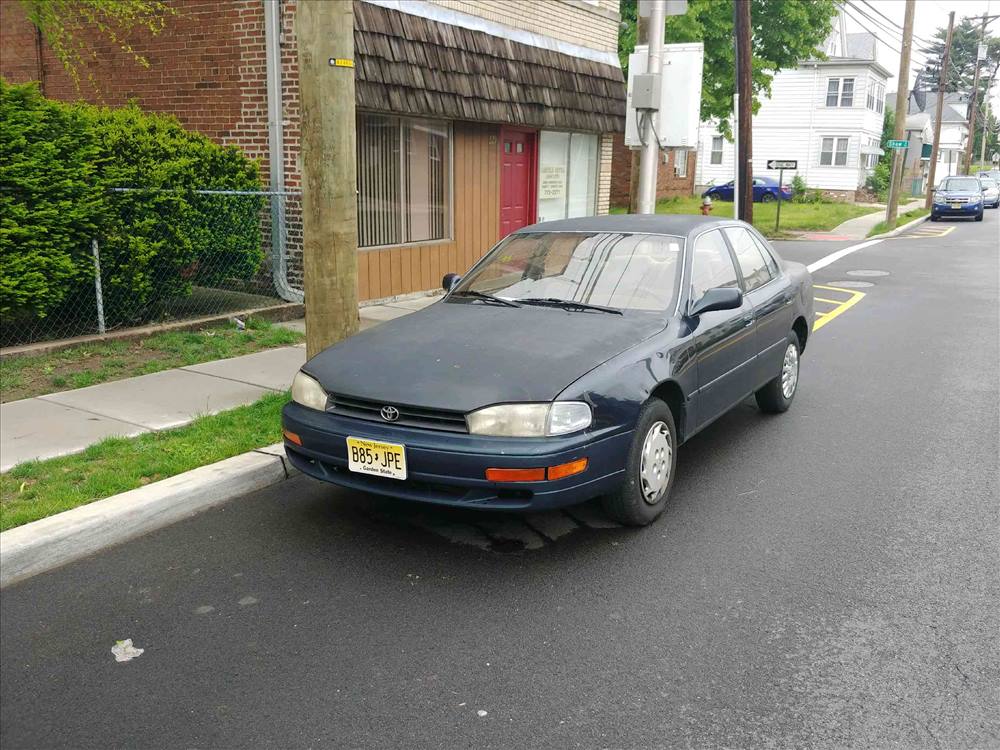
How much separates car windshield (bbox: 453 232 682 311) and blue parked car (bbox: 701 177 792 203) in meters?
36.5

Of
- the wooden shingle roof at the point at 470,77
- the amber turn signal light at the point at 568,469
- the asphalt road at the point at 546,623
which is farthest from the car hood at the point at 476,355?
the wooden shingle roof at the point at 470,77

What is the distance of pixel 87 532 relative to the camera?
15.1 ft

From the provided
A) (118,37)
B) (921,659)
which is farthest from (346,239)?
(118,37)

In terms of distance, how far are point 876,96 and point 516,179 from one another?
40.4m

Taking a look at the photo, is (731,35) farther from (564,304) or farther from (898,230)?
(564,304)

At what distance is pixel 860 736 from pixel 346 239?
448 cm

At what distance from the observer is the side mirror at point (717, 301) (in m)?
5.41

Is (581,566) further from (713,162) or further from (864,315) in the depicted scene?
(713,162)

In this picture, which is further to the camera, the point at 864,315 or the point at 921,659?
the point at 864,315

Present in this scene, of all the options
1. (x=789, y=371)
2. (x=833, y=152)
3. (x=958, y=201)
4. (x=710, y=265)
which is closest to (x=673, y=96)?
(x=789, y=371)

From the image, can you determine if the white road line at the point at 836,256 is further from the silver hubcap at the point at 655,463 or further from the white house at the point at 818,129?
the white house at the point at 818,129

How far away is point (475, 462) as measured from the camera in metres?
4.20

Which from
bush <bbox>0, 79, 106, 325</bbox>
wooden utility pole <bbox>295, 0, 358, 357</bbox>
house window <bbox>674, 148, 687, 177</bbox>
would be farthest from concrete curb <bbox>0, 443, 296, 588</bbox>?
house window <bbox>674, 148, 687, 177</bbox>

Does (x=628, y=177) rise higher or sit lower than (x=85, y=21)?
lower
